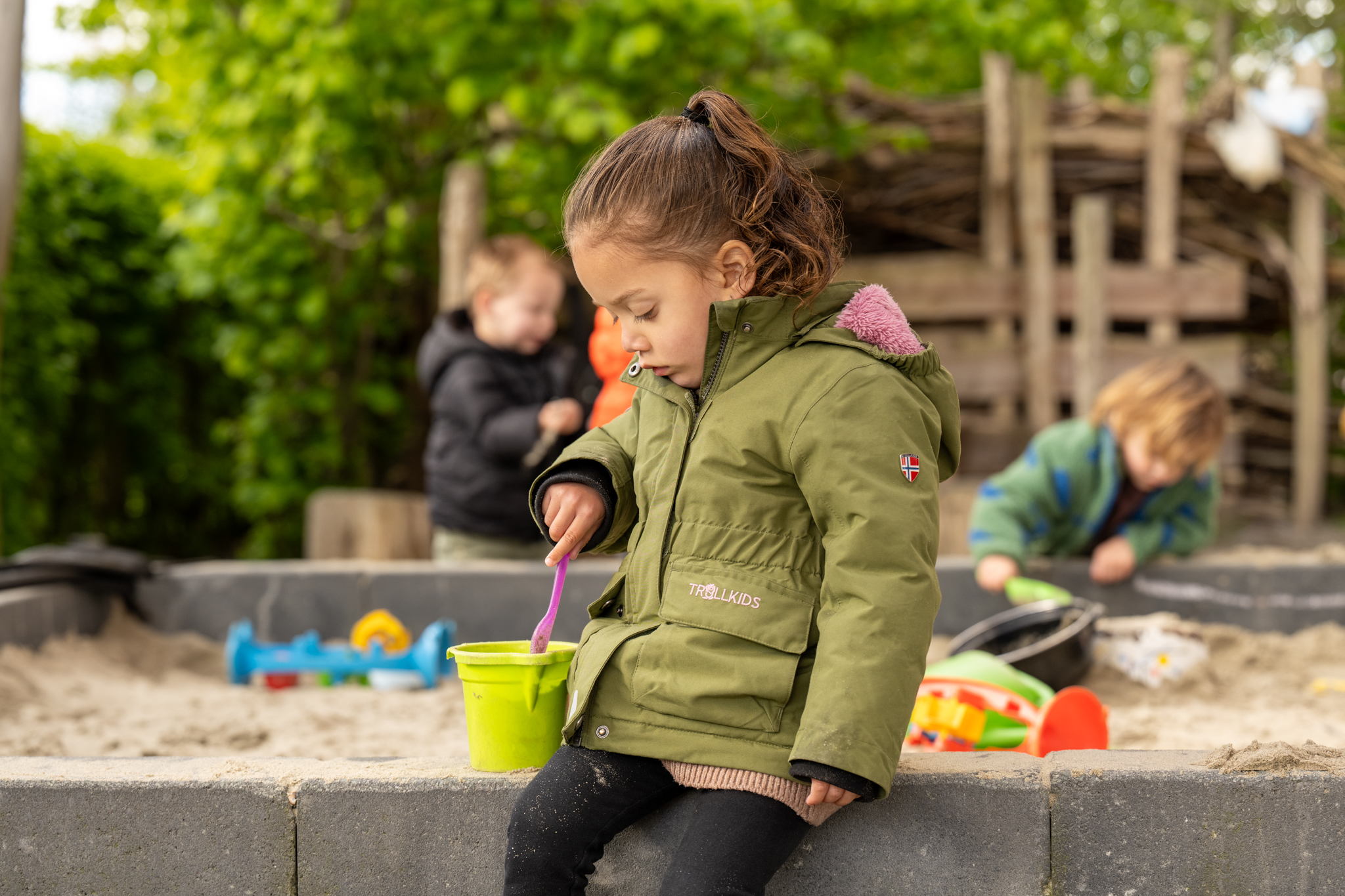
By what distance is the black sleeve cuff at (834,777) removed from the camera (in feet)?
4.43

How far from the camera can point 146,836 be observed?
1701mm

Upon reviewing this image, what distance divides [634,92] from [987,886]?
4090mm

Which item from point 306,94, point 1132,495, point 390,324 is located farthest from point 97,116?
point 1132,495

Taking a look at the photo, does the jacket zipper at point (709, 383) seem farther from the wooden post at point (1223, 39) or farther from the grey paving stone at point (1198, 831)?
the wooden post at point (1223, 39)

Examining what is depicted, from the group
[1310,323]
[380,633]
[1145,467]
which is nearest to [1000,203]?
[1310,323]

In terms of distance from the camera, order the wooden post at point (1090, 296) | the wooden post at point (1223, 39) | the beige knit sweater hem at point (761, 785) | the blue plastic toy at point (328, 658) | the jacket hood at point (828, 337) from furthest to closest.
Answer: the wooden post at point (1223, 39) < the wooden post at point (1090, 296) < the blue plastic toy at point (328, 658) < the jacket hood at point (828, 337) < the beige knit sweater hem at point (761, 785)

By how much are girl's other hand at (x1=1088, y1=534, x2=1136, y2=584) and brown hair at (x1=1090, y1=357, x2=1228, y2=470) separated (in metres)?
0.31

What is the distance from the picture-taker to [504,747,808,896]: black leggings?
1417 mm

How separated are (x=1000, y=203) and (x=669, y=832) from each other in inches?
213

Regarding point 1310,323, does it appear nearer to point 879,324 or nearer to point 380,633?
point 380,633

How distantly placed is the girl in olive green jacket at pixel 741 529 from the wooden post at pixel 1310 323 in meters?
5.58

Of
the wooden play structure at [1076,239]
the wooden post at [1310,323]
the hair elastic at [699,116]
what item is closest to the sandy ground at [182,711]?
the hair elastic at [699,116]

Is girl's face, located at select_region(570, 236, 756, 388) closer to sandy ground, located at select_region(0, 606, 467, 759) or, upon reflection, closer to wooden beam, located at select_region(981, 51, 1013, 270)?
sandy ground, located at select_region(0, 606, 467, 759)

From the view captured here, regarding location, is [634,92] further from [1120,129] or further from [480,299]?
[1120,129]
